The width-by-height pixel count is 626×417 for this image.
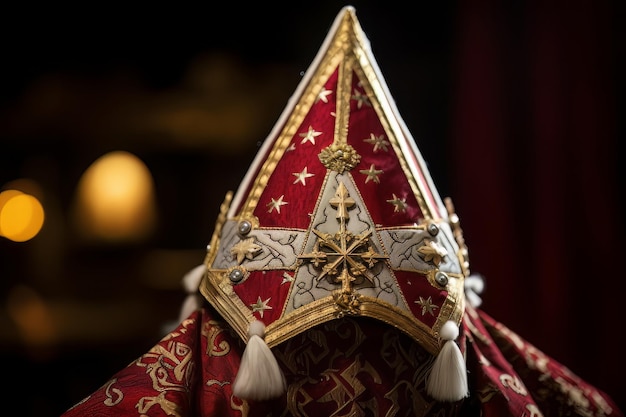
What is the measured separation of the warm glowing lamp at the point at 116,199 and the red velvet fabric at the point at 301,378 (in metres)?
0.46

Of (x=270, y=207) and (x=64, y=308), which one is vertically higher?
(x=270, y=207)

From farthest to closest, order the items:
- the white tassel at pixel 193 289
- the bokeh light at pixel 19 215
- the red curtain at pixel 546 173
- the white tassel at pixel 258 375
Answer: the red curtain at pixel 546 173
the bokeh light at pixel 19 215
the white tassel at pixel 193 289
the white tassel at pixel 258 375

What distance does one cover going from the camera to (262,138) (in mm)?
1512

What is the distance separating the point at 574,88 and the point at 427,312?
0.85m

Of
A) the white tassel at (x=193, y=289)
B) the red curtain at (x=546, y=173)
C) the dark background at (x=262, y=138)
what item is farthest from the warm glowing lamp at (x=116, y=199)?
the red curtain at (x=546, y=173)

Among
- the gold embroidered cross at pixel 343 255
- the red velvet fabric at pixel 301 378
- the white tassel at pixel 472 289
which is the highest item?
the gold embroidered cross at pixel 343 255

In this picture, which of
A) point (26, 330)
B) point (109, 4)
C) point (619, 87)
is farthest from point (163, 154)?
point (619, 87)

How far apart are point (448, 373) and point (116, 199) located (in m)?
0.84

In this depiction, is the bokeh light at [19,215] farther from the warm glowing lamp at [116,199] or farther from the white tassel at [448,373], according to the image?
the white tassel at [448,373]

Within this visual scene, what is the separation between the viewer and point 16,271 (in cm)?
137

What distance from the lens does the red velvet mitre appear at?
966mm

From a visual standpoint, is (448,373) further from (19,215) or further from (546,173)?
(19,215)

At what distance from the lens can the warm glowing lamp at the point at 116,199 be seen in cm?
143

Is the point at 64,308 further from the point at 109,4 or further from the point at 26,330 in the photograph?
the point at 109,4
